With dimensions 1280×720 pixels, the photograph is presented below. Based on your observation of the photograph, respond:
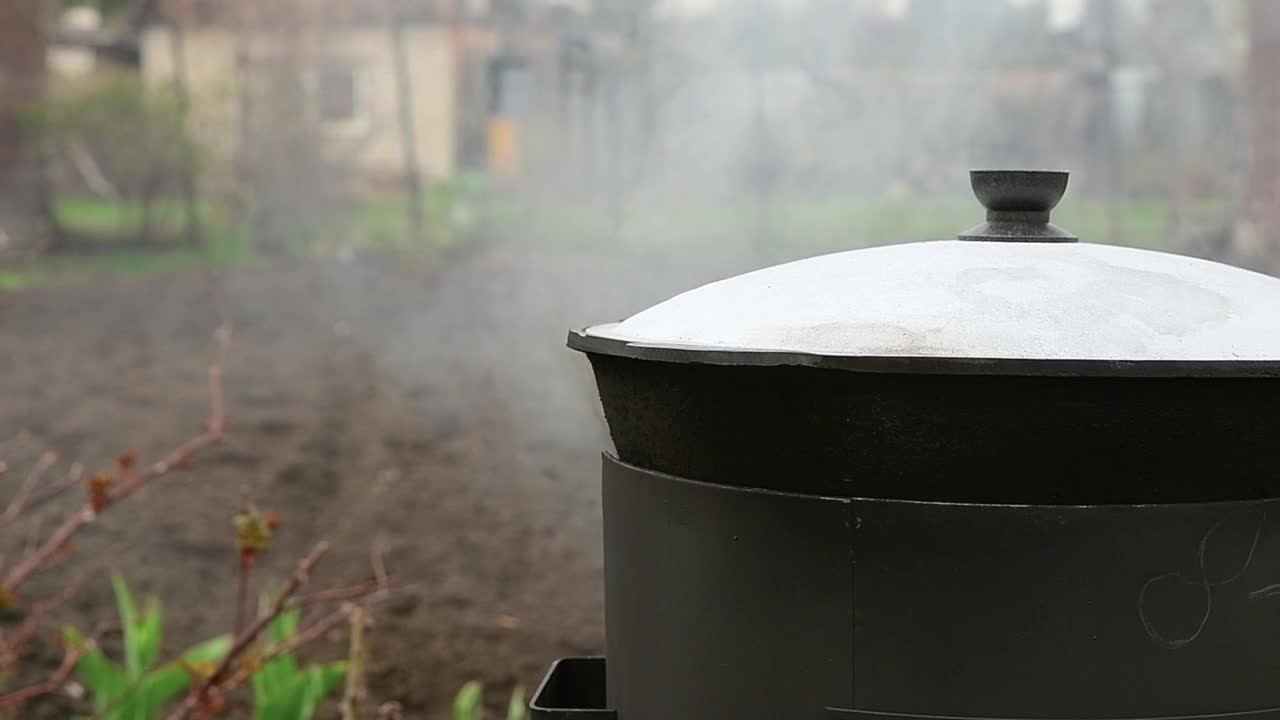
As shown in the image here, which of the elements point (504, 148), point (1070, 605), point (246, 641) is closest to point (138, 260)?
point (504, 148)

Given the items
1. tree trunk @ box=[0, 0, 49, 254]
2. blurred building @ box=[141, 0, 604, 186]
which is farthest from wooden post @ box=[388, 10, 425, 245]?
tree trunk @ box=[0, 0, 49, 254]

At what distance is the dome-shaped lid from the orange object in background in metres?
3.67

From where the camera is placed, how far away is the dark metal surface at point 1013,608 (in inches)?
56.4

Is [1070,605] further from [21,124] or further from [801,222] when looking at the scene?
[21,124]

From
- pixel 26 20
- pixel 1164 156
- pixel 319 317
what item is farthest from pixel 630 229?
pixel 26 20

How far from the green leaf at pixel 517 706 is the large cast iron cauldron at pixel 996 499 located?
1.81 meters

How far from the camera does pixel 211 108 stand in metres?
6.01

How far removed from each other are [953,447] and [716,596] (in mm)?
320

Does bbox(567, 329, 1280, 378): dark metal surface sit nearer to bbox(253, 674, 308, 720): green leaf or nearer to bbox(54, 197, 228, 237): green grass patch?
bbox(253, 674, 308, 720): green leaf

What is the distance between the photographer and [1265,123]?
4930mm

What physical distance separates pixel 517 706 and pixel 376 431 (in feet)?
5.65

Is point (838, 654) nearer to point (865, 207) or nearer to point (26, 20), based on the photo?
point (865, 207)

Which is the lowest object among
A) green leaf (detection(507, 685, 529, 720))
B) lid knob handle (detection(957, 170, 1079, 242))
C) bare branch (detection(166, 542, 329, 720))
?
green leaf (detection(507, 685, 529, 720))

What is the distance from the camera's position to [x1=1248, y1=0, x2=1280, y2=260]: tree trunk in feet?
16.0
